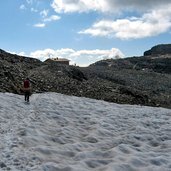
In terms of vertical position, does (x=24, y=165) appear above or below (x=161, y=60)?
below

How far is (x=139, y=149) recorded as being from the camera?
684 inches

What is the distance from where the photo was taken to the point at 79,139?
19.1m

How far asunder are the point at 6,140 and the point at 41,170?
13.1 feet

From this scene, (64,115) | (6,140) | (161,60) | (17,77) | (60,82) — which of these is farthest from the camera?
(161,60)

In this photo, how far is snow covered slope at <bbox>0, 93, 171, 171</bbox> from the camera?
14.2 metres

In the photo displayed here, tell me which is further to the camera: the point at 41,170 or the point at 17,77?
the point at 17,77

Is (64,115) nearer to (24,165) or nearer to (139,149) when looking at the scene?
(139,149)

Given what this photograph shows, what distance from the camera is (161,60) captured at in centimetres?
14725

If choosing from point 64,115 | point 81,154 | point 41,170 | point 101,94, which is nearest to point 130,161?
point 81,154

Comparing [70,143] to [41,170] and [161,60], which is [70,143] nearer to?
[41,170]

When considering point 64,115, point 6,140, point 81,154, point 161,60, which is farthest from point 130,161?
point 161,60

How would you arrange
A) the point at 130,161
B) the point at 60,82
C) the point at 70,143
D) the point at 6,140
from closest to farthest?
the point at 130,161
the point at 6,140
the point at 70,143
the point at 60,82

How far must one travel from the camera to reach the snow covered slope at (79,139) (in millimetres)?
14242

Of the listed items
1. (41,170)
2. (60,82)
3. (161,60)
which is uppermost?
(161,60)
